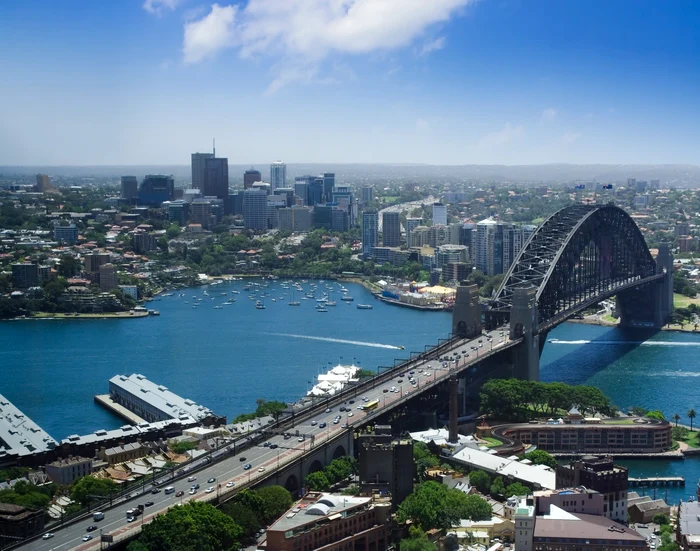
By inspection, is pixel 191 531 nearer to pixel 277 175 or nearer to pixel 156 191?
pixel 156 191

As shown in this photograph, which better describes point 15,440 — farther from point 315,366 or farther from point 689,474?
point 689,474

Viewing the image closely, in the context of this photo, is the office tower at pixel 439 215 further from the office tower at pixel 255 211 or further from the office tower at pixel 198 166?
the office tower at pixel 198 166

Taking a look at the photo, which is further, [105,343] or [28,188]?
[28,188]

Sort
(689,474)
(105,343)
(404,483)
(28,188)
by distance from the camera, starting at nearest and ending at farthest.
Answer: (404,483) < (689,474) < (105,343) < (28,188)

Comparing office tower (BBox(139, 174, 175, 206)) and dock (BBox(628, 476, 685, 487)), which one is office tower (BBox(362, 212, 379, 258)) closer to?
office tower (BBox(139, 174, 175, 206))

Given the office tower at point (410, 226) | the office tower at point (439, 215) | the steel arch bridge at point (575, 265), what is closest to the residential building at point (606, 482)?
the steel arch bridge at point (575, 265)

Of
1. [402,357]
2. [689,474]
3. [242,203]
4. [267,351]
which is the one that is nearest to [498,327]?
→ [402,357]

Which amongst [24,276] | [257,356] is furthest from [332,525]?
[24,276]
